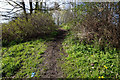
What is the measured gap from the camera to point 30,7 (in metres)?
9.22

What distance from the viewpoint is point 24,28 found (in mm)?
7031

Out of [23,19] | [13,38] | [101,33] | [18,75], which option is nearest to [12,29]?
[13,38]

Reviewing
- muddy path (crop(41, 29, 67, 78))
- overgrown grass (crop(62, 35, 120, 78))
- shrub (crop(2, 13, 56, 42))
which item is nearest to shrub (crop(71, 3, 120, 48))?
overgrown grass (crop(62, 35, 120, 78))

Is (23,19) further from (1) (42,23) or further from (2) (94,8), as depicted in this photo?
(2) (94,8)

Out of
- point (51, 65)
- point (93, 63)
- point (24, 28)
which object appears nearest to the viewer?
point (93, 63)

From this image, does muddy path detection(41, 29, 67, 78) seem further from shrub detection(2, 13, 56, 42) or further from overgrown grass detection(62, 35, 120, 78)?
shrub detection(2, 13, 56, 42)

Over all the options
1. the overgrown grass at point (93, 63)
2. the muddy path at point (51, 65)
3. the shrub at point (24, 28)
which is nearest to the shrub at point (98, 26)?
the overgrown grass at point (93, 63)

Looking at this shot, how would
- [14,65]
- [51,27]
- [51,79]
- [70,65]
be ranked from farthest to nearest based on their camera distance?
[51,27]
[14,65]
[70,65]
[51,79]

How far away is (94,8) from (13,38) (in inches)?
240

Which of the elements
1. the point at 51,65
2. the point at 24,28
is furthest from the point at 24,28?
the point at 51,65

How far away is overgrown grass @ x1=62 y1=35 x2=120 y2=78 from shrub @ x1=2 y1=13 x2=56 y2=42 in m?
3.98

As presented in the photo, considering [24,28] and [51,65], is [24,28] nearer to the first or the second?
[24,28]

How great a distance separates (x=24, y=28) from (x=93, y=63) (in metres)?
5.65

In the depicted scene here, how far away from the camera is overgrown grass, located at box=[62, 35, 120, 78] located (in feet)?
9.59
